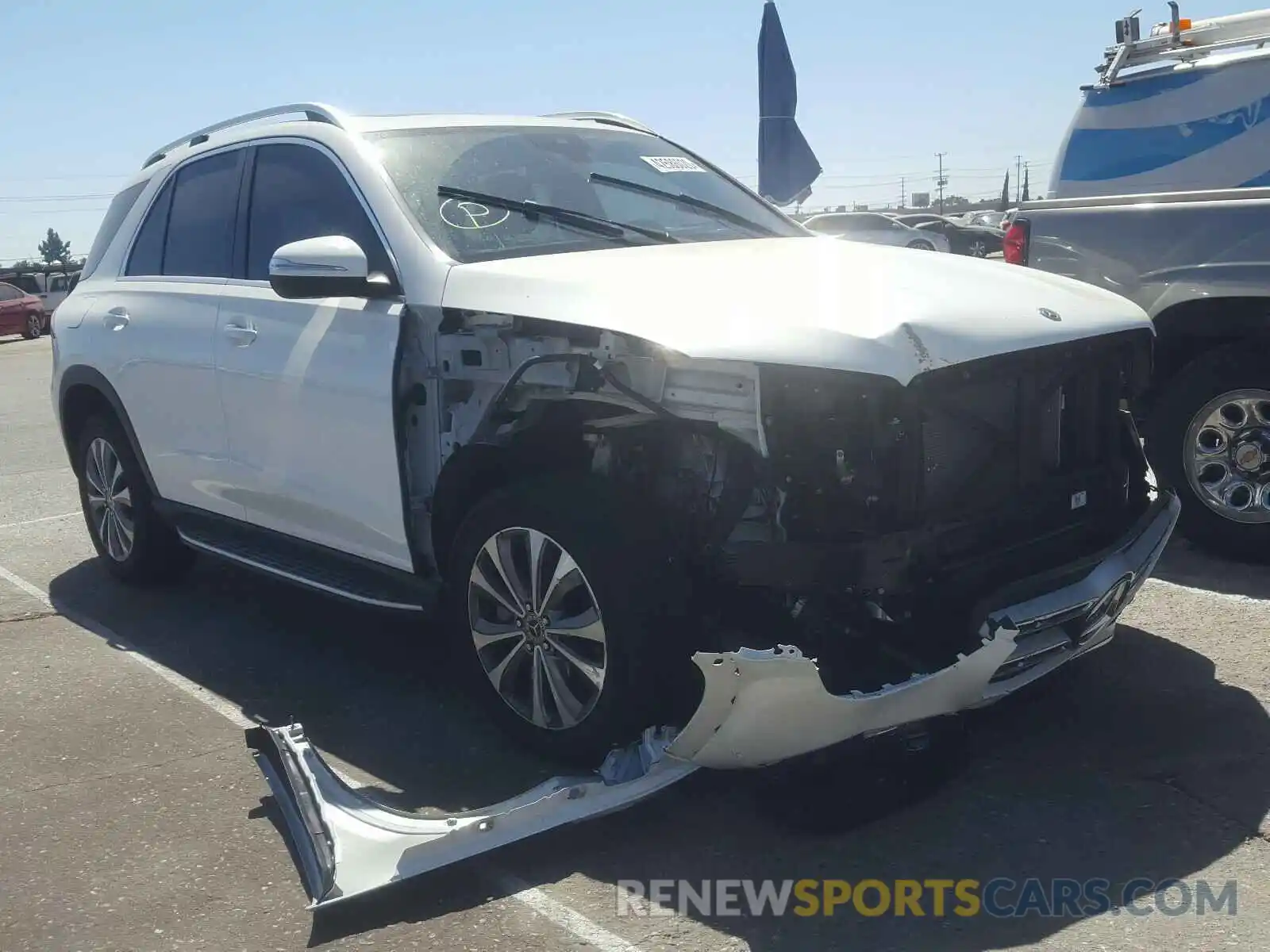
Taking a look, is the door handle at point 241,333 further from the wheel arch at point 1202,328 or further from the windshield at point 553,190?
the wheel arch at point 1202,328

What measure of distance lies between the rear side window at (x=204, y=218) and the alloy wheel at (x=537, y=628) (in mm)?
2103

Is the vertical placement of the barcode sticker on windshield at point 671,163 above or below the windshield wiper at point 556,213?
above

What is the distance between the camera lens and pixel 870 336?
3.30 metres

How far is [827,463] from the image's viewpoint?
3.35 metres

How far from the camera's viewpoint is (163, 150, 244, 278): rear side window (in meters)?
5.34

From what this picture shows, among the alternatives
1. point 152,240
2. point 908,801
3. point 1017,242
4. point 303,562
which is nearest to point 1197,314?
point 1017,242

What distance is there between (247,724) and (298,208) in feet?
6.14

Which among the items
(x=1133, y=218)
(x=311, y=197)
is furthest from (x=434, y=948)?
(x=1133, y=218)

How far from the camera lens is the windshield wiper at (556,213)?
458 centimetres

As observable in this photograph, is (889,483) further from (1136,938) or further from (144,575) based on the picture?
(144,575)

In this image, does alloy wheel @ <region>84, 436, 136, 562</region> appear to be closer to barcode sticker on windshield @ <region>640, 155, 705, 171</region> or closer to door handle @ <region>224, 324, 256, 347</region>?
door handle @ <region>224, 324, 256, 347</region>

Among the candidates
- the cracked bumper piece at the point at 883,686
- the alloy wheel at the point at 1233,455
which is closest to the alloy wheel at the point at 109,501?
the cracked bumper piece at the point at 883,686

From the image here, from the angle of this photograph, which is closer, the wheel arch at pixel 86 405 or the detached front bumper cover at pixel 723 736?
the detached front bumper cover at pixel 723 736

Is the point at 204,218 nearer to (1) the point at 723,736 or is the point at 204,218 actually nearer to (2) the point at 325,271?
(2) the point at 325,271
